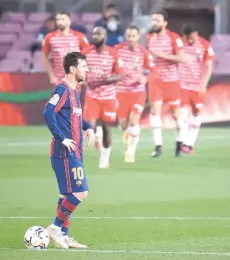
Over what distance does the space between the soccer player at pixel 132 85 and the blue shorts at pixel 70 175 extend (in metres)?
8.37

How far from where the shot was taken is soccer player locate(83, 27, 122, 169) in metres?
18.3

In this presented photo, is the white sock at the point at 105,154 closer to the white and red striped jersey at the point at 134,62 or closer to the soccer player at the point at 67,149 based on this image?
the white and red striped jersey at the point at 134,62

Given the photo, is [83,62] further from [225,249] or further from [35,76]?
[35,76]

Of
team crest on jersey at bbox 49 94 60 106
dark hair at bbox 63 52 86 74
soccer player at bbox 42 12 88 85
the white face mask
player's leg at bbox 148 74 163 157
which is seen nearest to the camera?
team crest on jersey at bbox 49 94 60 106

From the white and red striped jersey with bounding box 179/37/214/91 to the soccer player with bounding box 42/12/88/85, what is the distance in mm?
2521

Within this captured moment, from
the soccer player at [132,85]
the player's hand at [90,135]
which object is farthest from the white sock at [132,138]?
the player's hand at [90,135]

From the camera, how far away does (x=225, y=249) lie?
10609mm

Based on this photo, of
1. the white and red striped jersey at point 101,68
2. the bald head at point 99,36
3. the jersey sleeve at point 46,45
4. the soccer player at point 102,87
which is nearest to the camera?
the bald head at point 99,36

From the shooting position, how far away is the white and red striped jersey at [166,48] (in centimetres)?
2019

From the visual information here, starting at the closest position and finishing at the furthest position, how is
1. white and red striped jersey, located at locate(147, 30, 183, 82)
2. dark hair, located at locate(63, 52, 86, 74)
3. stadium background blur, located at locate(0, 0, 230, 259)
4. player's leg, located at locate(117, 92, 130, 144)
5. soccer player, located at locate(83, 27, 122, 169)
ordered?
dark hair, located at locate(63, 52, 86, 74) → stadium background blur, located at locate(0, 0, 230, 259) → soccer player, located at locate(83, 27, 122, 169) → player's leg, located at locate(117, 92, 130, 144) → white and red striped jersey, located at locate(147, 30, 183, 82)

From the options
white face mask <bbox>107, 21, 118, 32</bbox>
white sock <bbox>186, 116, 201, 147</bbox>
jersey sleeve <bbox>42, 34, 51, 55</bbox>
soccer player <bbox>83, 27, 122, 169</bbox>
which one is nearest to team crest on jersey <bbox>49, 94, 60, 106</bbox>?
soccer player <bbox>83, 27, 122, 169</bbox>

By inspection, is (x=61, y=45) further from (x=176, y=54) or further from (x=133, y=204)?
(x=133, y=204)

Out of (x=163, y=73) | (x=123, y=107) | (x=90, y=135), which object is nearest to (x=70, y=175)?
(x=90, y=135)

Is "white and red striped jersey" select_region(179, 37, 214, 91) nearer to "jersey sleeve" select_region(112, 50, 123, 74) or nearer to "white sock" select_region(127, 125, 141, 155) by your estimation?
"white sock" select_region(127, 125, 141, 155)
